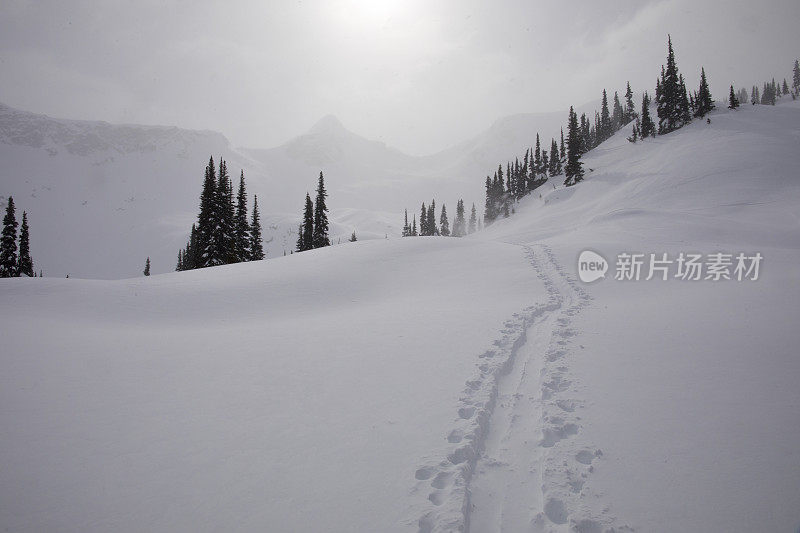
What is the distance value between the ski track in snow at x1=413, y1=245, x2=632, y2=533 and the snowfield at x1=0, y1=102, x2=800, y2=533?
0.03m

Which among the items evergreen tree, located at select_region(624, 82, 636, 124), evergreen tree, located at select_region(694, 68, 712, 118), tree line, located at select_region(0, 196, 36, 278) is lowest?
tree line, located at select_region(0, 196, 36, 278)

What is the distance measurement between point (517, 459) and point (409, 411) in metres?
1.86

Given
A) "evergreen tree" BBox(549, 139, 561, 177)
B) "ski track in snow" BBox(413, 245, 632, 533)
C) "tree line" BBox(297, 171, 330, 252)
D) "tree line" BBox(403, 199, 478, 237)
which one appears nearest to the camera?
"ski track in snow" BBox(413, 245, 632, 533)

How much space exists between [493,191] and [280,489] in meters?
108

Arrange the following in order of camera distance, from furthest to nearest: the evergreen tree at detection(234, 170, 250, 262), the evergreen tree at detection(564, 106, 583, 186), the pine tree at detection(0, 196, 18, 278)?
the evergreen tree at detection(564, 106, 583, 186), the pine tree at detection(0, 196, 18, 278), the evergreen tree at detection(234, 170, 250, 262)

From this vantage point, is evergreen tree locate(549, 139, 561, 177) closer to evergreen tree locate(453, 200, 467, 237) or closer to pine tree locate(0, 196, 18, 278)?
evergreen tree locate(453, 200, 467, 237)

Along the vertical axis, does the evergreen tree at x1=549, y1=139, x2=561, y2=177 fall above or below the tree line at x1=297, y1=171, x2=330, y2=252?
above

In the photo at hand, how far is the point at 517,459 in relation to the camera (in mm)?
4973

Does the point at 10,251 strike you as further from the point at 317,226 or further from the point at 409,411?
the point at 409,411

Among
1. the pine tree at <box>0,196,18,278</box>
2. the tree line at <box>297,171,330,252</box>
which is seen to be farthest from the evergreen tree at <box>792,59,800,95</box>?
the pine tree at <box>0,196,18,278</box>

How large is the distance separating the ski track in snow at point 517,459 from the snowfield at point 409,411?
0.03 meters

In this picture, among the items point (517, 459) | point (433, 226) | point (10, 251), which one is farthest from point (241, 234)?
point (433, 226)

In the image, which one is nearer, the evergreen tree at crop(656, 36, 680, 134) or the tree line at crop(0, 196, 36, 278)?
the tree line at crop(0, 196, 36, 278)

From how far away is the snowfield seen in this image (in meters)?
4.11
